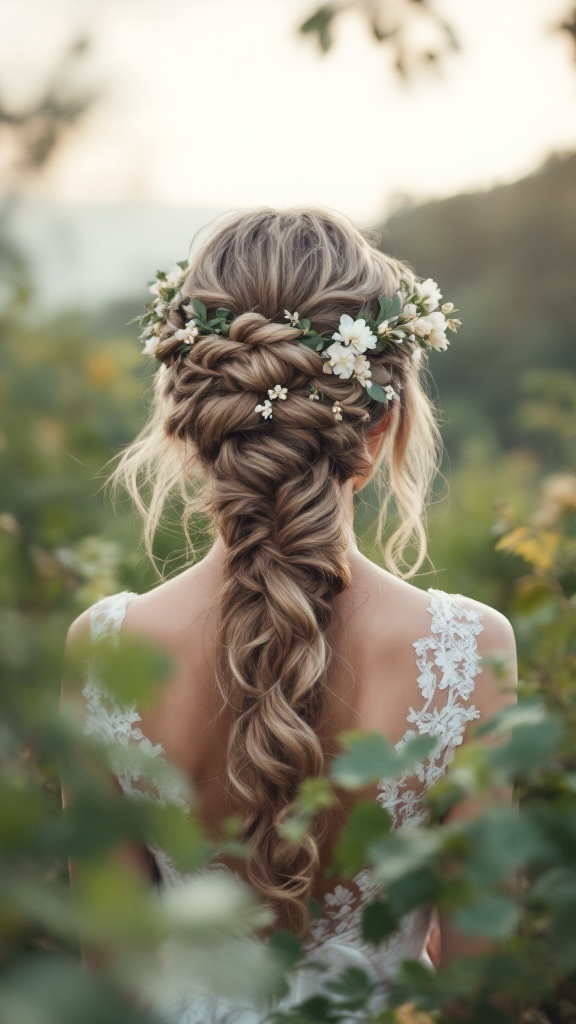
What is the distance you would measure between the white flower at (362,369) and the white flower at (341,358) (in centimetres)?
1

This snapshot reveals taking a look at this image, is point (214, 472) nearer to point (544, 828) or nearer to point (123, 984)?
point (544, 828)

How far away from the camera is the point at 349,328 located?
1445 millimetres

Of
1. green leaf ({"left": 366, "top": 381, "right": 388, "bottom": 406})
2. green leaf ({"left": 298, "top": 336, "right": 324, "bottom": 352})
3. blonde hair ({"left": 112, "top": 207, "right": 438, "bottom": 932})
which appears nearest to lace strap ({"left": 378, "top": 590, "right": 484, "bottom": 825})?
blonde hair ({"left": 112, "top": 207, "right": 438, "bottom": 932})

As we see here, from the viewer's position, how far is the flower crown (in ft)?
4.75

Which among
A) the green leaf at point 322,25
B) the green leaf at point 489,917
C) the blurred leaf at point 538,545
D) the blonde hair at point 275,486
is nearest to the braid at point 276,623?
the blonde hair at point 275,486

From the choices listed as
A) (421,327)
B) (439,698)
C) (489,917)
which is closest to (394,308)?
(421,327)

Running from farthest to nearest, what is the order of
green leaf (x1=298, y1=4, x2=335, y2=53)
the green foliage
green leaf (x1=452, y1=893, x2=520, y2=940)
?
green leaf (x1=298, y1=4, x2=335, y2=53) < green leaf (x1=452, y1=893, x2=520, y2=940) < the green foliage

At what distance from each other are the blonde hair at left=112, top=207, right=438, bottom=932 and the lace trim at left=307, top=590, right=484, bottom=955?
0.33 ft

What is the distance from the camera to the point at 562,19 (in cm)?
141

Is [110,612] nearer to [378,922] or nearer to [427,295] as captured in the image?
[427,295]

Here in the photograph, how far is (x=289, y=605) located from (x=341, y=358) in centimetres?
43

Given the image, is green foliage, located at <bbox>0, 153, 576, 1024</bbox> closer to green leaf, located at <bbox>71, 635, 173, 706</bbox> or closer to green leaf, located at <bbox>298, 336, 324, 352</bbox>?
green leaf, located at <bbox>71, 635, 173, 706</bbox>

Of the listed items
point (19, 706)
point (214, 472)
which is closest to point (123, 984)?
point (19, 706)

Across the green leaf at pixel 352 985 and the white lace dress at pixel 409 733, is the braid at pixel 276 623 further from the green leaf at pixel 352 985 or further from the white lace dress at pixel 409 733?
the green leaf at pixel 352 985
